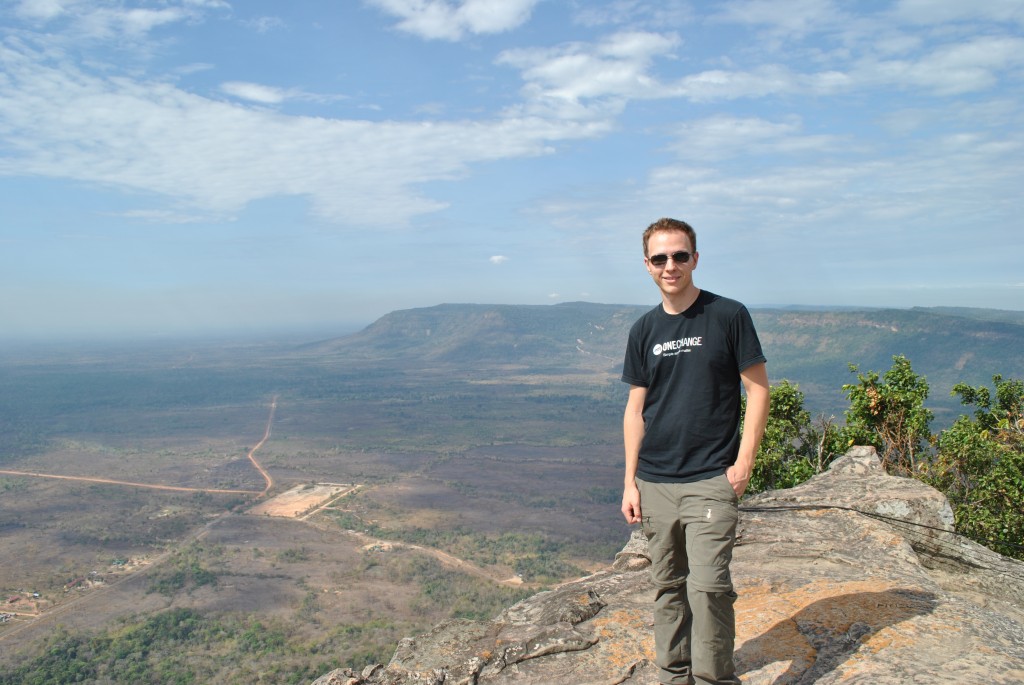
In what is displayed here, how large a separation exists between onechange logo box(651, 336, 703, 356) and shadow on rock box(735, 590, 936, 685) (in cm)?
257

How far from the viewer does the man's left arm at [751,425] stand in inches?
165

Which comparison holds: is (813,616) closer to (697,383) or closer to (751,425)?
(751,425)

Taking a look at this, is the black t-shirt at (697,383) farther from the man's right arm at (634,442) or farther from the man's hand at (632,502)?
the man's hand at (632,502)

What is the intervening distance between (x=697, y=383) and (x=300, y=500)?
91.0 metres

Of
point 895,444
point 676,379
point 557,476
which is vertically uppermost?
point 676,379

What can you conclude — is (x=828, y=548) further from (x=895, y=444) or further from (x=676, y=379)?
(x=895, y=444)

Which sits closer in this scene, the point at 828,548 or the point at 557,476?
the point at 828,548

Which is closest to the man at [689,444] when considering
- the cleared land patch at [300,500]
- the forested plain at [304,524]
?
the forested plain at [304,524]

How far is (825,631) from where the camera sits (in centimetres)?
524

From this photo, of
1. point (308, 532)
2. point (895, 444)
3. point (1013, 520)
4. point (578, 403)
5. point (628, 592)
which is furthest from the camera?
point (578, 403)

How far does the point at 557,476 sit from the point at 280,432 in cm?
6951

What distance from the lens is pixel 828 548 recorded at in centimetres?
743

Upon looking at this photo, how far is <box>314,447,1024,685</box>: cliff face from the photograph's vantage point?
188 inches

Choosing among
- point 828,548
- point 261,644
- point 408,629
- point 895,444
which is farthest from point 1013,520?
point 261,644
